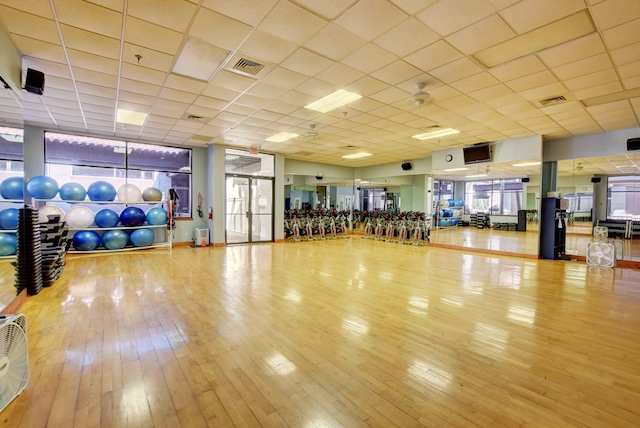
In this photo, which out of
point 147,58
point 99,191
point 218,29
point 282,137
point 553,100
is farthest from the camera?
point 282,137

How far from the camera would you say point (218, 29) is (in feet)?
10.1

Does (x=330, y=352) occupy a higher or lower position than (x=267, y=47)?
lower

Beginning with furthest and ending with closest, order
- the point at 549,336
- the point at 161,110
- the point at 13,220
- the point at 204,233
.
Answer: the point at 204,233, the point at 161,110, the point at 13,220, the point at 549,336

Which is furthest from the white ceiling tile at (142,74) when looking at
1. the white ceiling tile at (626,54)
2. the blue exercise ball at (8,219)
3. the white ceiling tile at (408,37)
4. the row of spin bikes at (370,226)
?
the row of spin bikes at (370,226)

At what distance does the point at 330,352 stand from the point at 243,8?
3.30 metres

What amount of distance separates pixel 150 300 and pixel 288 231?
687cm

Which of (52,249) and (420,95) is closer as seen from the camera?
(420,95)

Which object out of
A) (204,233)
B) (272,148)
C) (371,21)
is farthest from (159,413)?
(272,148)

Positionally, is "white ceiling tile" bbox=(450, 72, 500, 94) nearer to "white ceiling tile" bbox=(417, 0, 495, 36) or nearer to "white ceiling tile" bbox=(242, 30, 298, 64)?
"white ceiling tile" bbox=(417, 0, 495, 36)

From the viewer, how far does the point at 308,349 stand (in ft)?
8.55

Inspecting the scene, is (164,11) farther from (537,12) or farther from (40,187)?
(40,187)

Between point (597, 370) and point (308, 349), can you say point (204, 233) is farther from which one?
point (597, 370)

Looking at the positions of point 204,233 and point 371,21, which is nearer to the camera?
point 371,21

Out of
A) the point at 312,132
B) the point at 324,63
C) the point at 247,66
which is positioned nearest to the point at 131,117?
the point at 247,66
